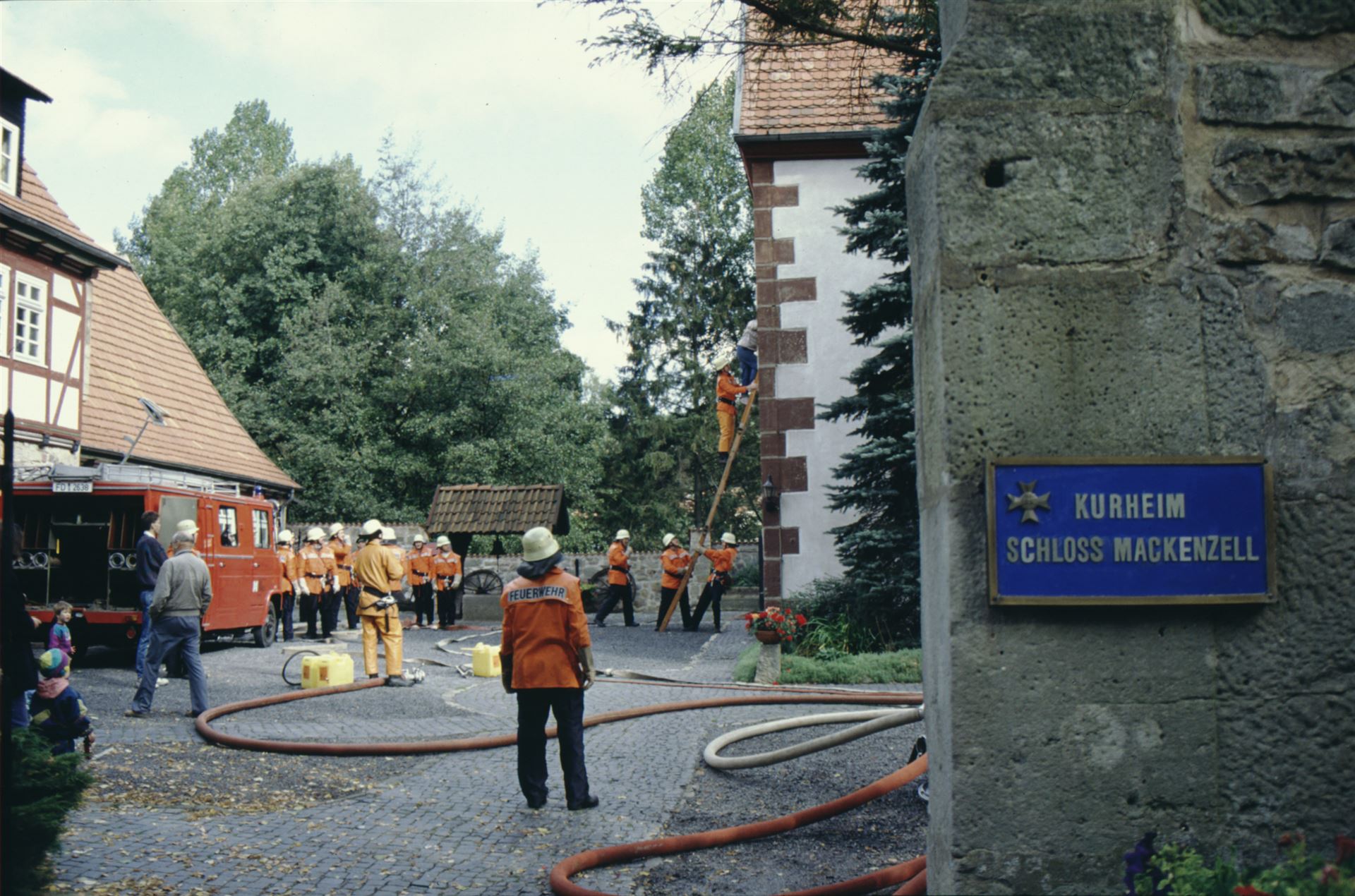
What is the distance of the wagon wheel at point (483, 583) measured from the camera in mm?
29281

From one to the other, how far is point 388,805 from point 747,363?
1447 centimetres

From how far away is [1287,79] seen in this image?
3.78 m

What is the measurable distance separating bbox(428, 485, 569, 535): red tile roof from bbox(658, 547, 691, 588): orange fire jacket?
3.88 m

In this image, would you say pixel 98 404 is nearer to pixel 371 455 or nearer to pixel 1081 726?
pixel 371 455

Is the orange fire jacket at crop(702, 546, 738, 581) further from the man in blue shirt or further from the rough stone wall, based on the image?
the rough stone wall

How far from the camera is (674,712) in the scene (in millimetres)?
11383

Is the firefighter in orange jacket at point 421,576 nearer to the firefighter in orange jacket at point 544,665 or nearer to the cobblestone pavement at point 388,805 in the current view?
the cobblestone pavement at point 388,805

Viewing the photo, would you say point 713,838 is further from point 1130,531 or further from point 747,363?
point 747,363

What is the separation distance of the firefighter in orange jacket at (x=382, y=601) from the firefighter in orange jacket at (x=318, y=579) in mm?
8582

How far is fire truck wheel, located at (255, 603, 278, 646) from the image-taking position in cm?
1984

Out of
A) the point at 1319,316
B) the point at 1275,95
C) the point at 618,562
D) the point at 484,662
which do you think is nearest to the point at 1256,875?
the point at 1319,316

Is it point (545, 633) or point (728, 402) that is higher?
point (728, 402)

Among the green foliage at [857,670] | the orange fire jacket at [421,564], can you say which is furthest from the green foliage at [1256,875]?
the orange fire jacket at [421,564]

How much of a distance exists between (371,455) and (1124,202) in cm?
3673
